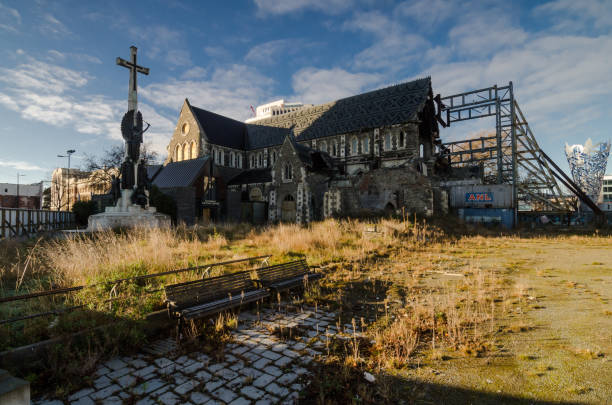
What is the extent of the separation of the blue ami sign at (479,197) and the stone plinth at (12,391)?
2832cm


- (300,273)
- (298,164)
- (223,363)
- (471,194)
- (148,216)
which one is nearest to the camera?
(223,363)

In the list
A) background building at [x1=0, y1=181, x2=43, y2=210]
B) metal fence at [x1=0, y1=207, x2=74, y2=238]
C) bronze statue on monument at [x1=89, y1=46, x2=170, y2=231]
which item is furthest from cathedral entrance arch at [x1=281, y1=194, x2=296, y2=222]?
background building at [x1=0, y1=181, x2=43, y2=210]

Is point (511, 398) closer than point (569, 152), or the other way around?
point (511, 398)

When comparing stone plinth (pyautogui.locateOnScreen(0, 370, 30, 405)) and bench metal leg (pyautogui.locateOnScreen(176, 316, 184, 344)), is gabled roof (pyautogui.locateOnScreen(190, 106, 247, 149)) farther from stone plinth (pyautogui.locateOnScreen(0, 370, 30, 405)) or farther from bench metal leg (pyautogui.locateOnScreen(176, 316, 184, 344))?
stone plinth (pyautogui.locateOnScreen(0, 370, 30, 405))

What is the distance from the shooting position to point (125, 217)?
15625mm

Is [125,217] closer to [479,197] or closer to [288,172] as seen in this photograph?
[288,172]

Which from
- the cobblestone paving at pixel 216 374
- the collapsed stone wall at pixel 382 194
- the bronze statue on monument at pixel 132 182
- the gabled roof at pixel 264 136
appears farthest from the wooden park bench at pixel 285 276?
the gabled roof at pixel 264 136

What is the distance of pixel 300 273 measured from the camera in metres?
7.97

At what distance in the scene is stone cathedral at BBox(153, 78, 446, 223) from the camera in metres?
23.8

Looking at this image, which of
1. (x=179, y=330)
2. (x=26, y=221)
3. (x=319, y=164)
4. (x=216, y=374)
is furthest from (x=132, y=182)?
(x=319, y=164)

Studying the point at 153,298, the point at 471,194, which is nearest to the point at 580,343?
the point at 153,298

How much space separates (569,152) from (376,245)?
9313cm

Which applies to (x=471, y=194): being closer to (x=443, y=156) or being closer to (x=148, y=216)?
(x=443, y=156)

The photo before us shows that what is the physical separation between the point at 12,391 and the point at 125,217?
50.3ft
